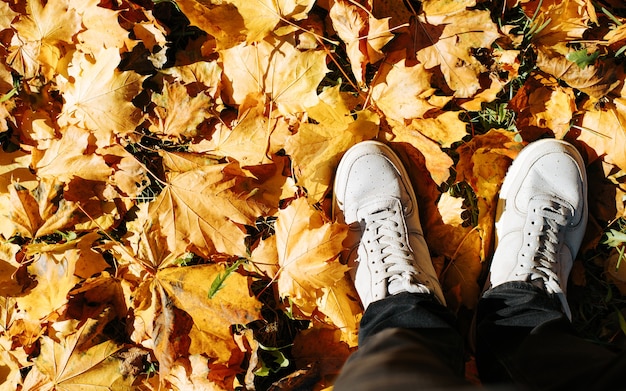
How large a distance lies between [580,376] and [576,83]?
2.87 feet

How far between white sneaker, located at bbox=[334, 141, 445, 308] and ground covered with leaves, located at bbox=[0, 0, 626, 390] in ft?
0.17

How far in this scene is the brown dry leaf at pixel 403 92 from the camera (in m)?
1.42

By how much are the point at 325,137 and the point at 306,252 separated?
0.34 m

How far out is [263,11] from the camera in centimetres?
140

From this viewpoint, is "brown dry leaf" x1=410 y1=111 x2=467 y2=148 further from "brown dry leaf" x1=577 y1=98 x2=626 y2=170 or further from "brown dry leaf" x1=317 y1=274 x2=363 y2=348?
"brown dry leaf" x1=317 y1=274 x2=363 y2=348

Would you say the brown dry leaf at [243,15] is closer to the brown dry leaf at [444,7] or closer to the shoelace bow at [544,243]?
the brown dry leaf at [444,7]

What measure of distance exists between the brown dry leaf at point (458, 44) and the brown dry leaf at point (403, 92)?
0.25ft

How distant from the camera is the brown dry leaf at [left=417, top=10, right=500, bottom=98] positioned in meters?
1.42

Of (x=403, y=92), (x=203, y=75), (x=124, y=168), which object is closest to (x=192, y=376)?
(x=124, y=168)

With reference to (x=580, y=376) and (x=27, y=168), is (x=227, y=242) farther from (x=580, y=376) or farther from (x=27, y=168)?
(x=580, y=376)

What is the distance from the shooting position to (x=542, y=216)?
151cm

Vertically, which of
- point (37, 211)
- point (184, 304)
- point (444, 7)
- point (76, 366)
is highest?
point (444, 7)

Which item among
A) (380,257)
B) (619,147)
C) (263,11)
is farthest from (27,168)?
(619,147)

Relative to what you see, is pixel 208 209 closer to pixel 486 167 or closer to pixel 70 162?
pixel 70 162
